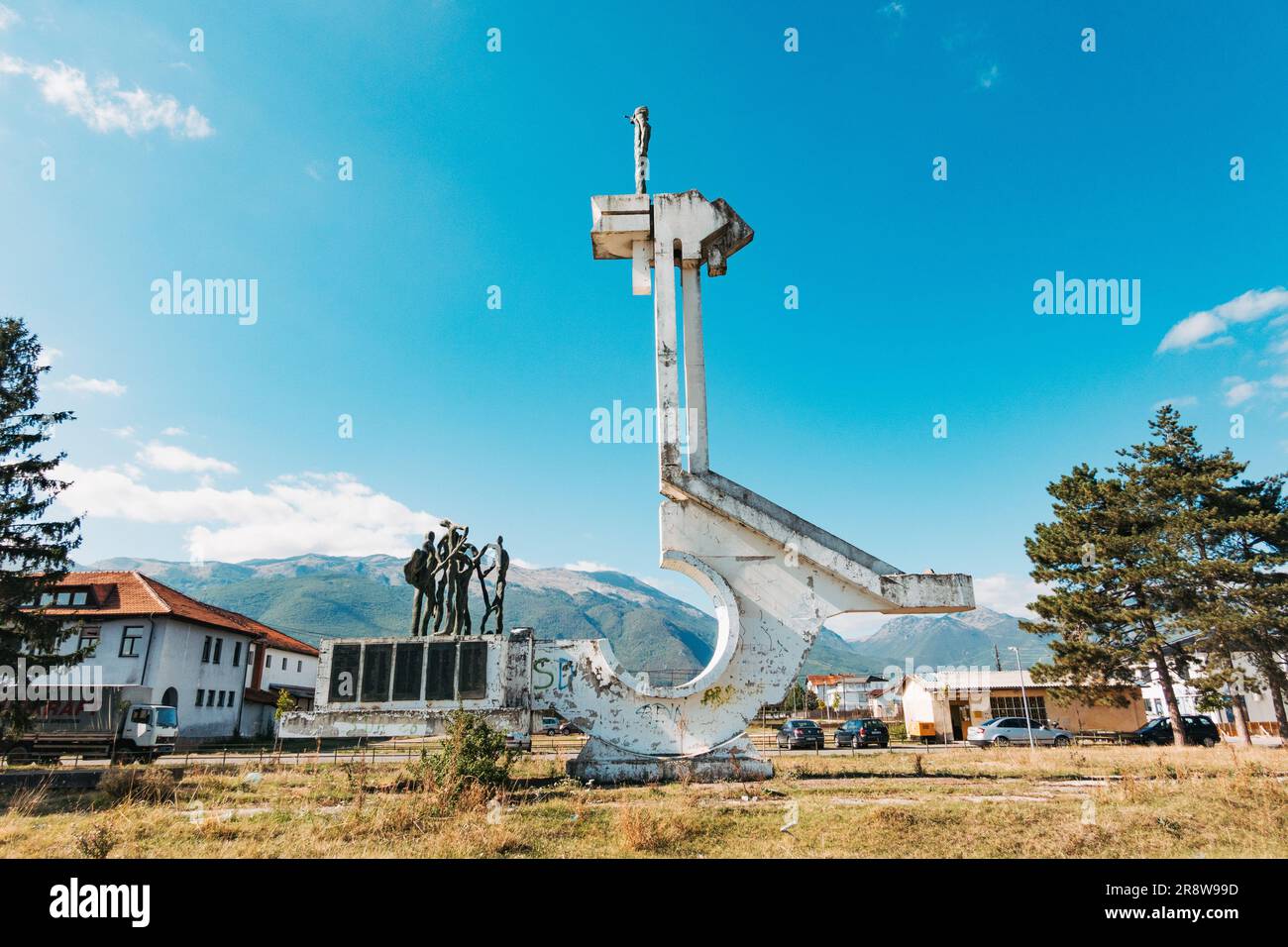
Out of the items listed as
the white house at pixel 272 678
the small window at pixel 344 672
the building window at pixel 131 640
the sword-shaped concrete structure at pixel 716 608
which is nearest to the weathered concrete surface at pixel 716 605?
the sword-shaped concrete structure at pixel 716 608

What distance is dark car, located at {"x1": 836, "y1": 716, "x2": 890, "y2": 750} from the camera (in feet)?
107

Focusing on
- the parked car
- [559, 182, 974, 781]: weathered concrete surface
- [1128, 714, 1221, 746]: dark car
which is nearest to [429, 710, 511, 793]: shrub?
[559, 182, 974, 781]: weathered concrete surface

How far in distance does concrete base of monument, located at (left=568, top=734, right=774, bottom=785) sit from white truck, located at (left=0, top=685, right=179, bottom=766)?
17.6 m

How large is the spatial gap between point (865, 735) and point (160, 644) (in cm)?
3526

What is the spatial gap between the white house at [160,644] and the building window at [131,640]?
4 cm

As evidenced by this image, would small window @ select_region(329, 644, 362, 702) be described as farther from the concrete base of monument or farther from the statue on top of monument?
the statue on top of monument

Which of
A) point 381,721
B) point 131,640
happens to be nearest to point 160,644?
point 131,640

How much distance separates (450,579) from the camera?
48.0 feet

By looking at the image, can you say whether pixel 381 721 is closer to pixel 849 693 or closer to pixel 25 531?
pixel 25 531

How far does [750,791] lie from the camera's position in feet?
37.6

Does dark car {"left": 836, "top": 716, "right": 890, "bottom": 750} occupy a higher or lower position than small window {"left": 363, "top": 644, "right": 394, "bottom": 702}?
lower

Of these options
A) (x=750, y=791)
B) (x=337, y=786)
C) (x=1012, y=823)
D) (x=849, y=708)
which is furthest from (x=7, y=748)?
(x=849, y=708)

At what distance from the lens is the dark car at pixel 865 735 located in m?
32.5
